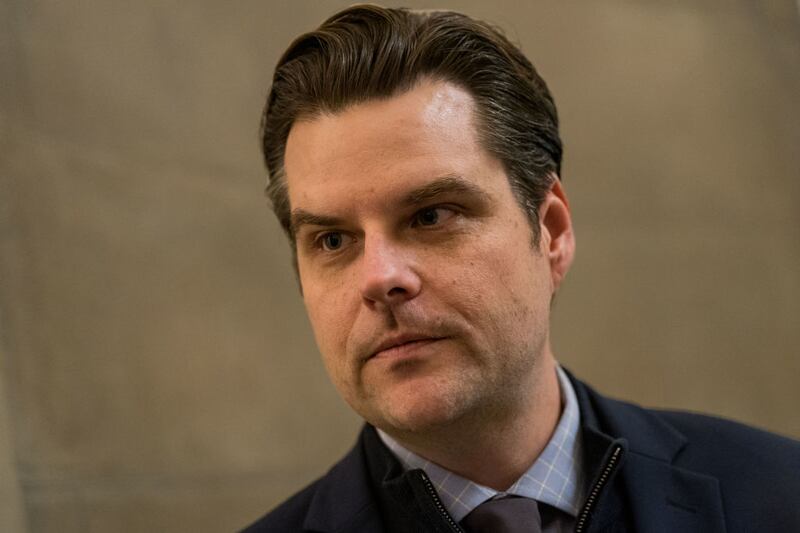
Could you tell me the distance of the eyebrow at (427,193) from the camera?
176 centimetres

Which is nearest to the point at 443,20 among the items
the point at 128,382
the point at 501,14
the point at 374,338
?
the point at 374,338

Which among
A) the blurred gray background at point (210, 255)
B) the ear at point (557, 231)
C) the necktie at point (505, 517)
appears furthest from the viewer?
the blurred gray background at point (210, 255)

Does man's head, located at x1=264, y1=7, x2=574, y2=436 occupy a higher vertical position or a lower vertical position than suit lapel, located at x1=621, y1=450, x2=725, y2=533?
higher

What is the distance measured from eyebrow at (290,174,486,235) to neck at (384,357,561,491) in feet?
1.28

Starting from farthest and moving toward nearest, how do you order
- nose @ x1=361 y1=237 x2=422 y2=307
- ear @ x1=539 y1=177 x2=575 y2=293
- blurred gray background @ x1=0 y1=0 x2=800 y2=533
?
blurred gray background @ x1=0 y1=0 x2=800 y2=533
ear @ x1=539 y1=177 x2=575 y2=293
nose @ x1=361 y1=237 x2=422 y2=307

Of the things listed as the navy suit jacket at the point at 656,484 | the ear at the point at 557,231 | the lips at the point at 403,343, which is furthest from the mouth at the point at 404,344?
the ear at the point at 557,231

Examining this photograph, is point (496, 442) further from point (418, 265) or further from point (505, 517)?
point (418, 265)

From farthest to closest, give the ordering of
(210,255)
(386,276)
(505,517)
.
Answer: (210,255)
(505,517)
(386,276)

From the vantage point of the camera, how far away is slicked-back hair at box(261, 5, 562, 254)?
1860mm

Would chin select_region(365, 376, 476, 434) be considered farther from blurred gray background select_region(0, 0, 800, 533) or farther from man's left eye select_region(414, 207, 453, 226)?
blurred gray background select_region(0, 0, 800, 533)

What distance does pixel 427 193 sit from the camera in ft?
5.80

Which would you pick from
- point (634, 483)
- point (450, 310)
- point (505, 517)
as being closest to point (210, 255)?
point (450, 310)

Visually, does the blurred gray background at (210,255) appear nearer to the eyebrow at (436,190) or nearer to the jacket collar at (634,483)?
the jacket collar at (634,483)

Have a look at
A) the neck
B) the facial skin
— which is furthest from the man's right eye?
the neck
